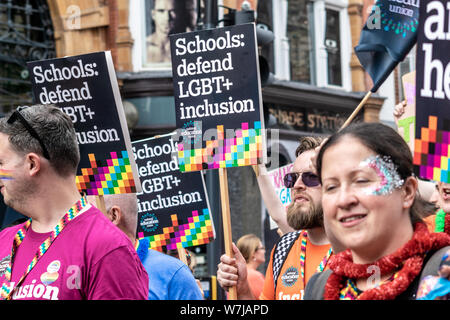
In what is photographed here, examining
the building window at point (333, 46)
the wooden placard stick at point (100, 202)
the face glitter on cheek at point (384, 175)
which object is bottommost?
the building window at point (333, 46)

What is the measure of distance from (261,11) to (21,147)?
1297 cm

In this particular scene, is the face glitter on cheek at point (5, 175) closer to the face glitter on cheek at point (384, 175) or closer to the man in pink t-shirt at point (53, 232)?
the man in pink t-shirt at point (53, 232)

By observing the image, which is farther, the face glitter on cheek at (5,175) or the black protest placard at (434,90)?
the face glitter on cheek at (5,175)

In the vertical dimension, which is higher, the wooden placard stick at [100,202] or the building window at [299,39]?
the wooden placard stick at [100,202]

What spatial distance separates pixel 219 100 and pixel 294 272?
39.5 inches

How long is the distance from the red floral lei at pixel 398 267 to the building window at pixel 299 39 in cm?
1383

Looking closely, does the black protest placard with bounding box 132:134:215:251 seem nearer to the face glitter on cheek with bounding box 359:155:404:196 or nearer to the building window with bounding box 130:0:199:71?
the face glitter on cheek with bounding box 359:155:404:196

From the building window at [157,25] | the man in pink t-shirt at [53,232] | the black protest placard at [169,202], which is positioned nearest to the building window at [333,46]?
the building window at [157,25]

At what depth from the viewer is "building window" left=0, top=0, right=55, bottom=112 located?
13227 mm

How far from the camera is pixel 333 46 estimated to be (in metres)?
17.2

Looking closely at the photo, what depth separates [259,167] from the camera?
4.97 m

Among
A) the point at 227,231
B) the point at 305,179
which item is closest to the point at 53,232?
the point at 227,231

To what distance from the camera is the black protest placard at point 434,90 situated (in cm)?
284

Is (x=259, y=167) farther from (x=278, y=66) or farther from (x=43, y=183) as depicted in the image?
(x=278, y=66)
